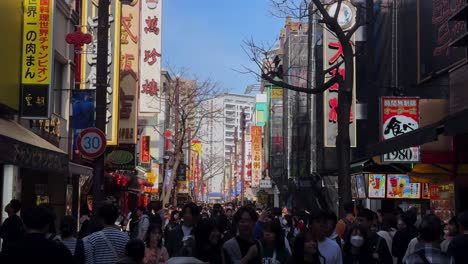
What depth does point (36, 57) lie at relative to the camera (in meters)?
16.7

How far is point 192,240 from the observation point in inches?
303

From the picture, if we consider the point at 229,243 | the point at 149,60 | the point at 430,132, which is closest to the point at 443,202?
the point at 430,132

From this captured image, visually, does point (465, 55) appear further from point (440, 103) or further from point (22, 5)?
point (22, 5)

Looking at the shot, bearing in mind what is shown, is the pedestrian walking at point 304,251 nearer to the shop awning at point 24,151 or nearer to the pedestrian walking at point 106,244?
the pedestrian walking at point 106,244

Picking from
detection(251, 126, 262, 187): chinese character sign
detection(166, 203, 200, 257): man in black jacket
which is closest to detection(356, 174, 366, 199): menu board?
detection(166, 203, 200, 257): man in black jacket

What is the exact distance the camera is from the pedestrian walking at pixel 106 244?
706 cm

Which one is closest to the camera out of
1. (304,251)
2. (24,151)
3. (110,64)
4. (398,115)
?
(304,251)

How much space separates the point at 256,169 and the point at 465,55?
70931 millimetres

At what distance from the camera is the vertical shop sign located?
16641 mm

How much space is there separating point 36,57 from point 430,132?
966 cm

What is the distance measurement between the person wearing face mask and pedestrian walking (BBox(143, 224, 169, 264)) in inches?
94.3

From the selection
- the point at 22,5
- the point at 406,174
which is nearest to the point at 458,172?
the point at 406,174

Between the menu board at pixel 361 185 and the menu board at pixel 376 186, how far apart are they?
232 millimetres

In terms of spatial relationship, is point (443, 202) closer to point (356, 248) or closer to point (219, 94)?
point (356, 248)
